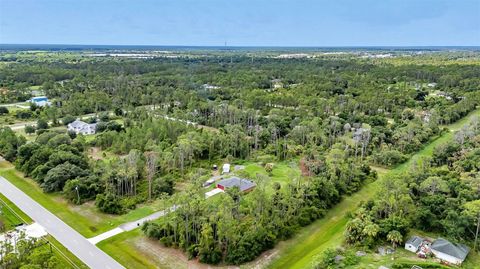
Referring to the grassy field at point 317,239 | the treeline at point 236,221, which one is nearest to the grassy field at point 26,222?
the treeline at point 236,221

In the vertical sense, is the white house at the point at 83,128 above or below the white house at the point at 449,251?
above

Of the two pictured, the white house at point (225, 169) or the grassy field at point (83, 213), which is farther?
the white house at point (225, 169)

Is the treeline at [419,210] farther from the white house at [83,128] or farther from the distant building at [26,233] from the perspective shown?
the white house at [83,128]

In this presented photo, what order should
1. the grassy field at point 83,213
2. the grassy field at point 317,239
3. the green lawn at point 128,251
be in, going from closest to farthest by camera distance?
the green lawn at point 128,251 → the grassy field at point 317,239 → the grassy field at point 83,213

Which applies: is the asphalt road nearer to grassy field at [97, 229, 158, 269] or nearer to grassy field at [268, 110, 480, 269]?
grassy field at [97, 229, 158, 269]

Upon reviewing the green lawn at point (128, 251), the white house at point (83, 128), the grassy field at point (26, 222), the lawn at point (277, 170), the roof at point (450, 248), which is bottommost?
the green lawn at point (128, 251)

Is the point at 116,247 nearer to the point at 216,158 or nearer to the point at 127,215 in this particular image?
the point at 127,215

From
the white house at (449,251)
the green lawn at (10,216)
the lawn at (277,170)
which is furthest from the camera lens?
the lawn at (277,170)
